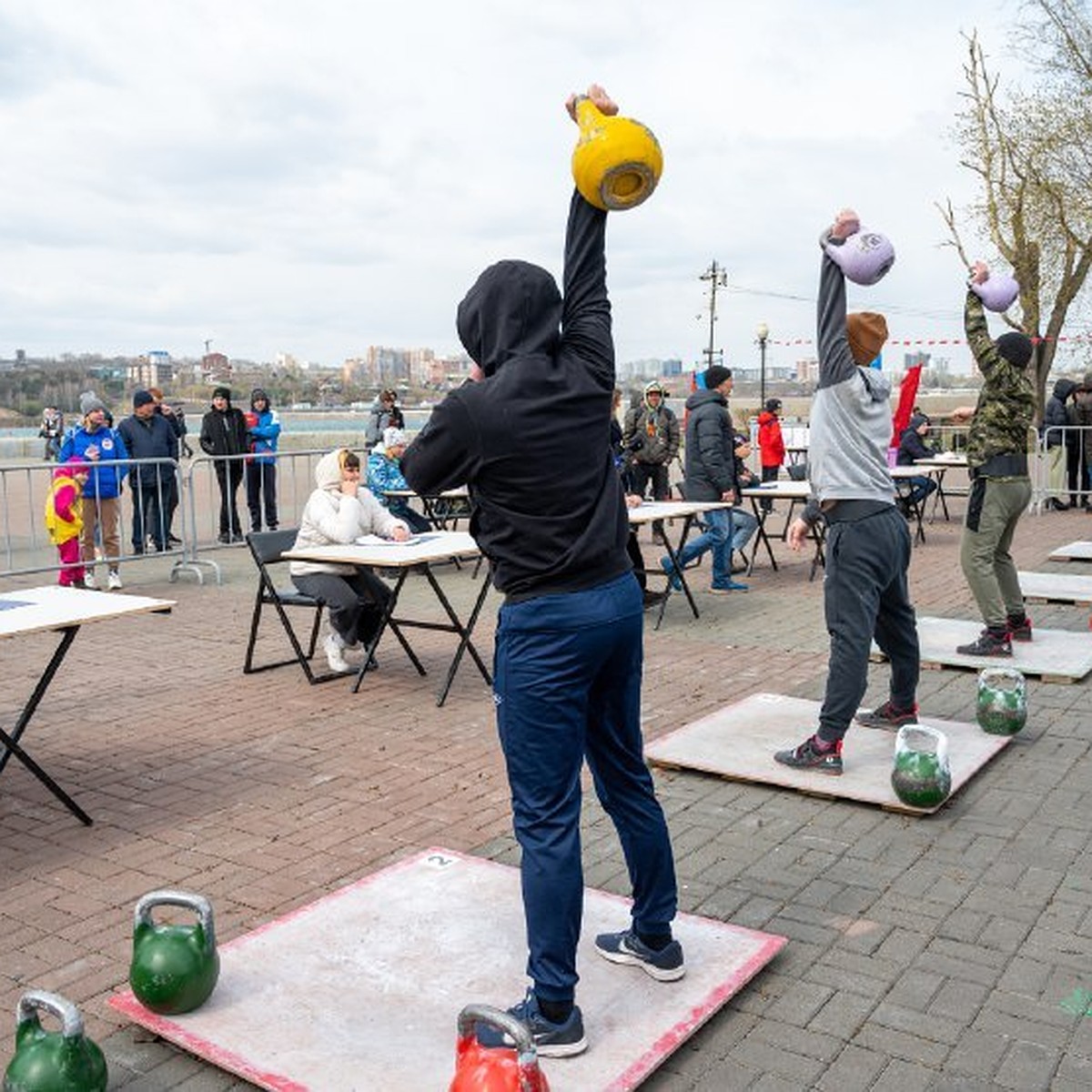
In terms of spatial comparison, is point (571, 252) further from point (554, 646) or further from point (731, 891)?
point (731, 891)

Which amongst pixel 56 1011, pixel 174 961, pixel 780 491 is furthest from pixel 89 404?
pixel 56 1011

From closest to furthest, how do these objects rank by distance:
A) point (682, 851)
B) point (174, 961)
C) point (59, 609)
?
point (174, 961) → point (682, 851) → point (59, 609)

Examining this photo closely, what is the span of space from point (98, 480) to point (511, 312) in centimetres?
932

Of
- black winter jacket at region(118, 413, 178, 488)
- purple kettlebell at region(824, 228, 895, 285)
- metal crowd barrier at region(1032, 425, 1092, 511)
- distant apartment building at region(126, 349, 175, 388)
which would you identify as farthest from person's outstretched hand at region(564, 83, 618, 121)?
distant apartment building at region(126, 349, 175, 388)

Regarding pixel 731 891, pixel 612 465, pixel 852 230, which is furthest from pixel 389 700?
pixel 612 465

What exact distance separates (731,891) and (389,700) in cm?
Answer: 324

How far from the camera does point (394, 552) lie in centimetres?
702

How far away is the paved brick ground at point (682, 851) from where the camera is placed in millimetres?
3260

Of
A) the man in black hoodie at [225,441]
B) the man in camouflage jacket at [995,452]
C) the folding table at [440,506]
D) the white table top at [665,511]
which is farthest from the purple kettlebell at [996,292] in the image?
the man in black hoodie at [225,441]

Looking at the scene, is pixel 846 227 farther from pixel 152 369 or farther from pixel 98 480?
pixel 152 369

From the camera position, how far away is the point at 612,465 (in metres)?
3.19

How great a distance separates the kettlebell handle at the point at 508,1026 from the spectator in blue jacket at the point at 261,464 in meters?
11.8

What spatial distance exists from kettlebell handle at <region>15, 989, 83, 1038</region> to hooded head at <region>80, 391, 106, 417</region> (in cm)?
989

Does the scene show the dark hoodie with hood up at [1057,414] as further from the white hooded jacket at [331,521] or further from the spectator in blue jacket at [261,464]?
the white hooded jacket at [331,521]
